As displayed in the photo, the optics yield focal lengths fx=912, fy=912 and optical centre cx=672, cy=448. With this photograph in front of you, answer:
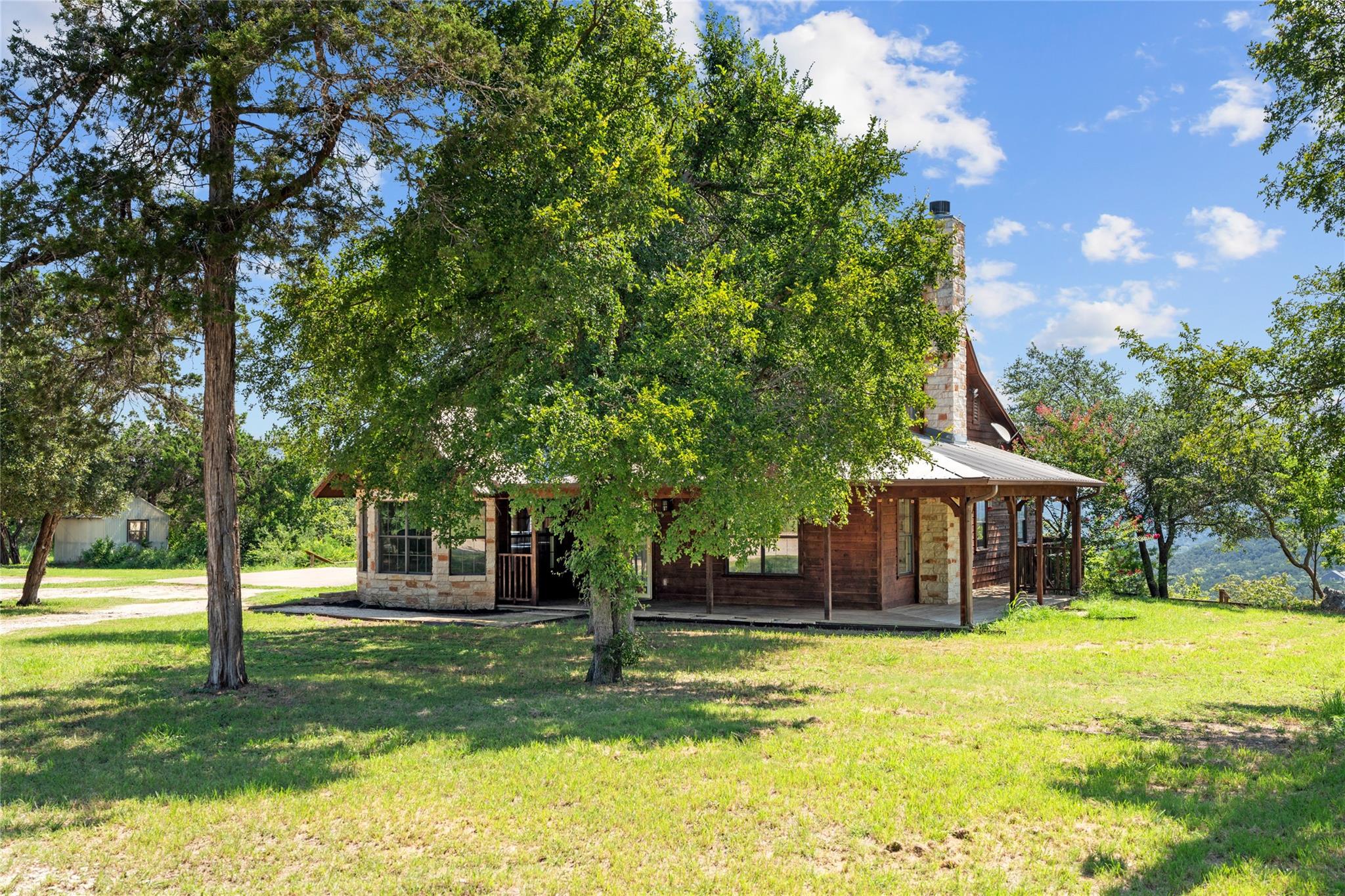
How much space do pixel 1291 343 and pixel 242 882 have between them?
10314 millimetres

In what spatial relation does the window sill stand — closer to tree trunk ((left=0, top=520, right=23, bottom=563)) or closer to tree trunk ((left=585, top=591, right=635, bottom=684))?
tree trunk ((left=585, top=591, right=635, bottom=684))

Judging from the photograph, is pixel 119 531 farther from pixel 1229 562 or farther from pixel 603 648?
pixel 1229 562

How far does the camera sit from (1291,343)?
9359 mm

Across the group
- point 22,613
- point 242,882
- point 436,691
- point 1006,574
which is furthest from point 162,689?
point 1006,574

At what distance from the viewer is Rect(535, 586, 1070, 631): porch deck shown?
15.8 meters

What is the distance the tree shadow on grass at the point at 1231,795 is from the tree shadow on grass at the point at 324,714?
2.89 m

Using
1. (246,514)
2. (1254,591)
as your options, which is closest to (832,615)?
(1254,591)

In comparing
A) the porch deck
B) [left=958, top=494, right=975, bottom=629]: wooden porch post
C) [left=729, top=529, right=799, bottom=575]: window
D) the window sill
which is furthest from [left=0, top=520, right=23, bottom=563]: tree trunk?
[left=958, top=494, right=975, bottom=629]: wooden porch post

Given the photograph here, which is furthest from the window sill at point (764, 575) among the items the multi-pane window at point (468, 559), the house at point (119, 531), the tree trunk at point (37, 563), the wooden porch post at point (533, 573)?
the house at point (119, 531)

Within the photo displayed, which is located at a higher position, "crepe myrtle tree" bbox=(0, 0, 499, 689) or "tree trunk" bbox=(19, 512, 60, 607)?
"crepe myrtle tree" bbox=(0, 0, 499, 689)

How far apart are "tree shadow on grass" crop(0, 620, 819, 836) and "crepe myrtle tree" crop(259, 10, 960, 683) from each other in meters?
1.42

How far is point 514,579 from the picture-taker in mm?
19078

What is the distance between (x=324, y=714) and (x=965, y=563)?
Answer: 10.7 metres

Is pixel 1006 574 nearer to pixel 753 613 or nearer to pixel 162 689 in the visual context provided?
pixel 753 613
